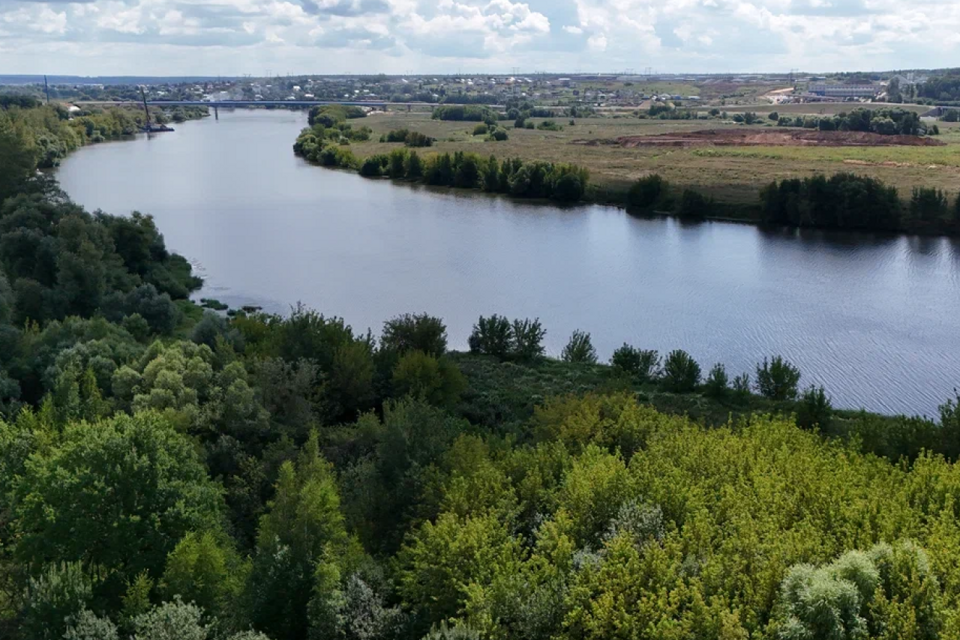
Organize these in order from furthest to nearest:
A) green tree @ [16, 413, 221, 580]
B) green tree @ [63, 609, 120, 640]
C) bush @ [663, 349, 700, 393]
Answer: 1. bush @ [663, 349, 700, 393]
2. green tree @ [16, 413, 221, 580]
3. green tree @ [63, 609, 120, 640]

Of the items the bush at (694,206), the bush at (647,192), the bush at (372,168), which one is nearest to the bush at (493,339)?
the bush at (694,206)

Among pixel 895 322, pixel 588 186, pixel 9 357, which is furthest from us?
pixel 588 186

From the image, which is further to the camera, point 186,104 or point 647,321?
point 186,104

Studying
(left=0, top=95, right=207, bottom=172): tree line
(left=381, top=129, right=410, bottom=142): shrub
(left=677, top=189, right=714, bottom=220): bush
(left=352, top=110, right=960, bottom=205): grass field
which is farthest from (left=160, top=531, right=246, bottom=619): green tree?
(left=381, top=129, right=410, bottom=142): shrub

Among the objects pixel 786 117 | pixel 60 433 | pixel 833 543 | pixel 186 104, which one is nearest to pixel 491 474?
pixel 833 543

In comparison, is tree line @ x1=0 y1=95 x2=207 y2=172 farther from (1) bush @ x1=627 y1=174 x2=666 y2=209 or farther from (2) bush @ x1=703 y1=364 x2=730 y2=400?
(1) bush @ x1=627 y1=174 x2=666 y2=209

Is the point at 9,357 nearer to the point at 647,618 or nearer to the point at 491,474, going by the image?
the point at 491,474

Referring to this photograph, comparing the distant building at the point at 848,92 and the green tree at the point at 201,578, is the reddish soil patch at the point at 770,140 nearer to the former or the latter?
the green tree at the point at 201,578

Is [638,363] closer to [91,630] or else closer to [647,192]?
[91,630]
